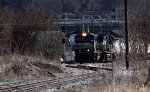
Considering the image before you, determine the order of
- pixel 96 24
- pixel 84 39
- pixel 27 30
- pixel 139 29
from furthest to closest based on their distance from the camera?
pixel 96 24, pixel 139 29, pixel 27 30, pixel 84 39

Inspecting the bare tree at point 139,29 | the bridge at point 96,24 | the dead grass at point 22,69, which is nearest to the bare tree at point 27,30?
the bare tree at point 139,29

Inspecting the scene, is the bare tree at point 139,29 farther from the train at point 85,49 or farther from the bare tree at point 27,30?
the bare tree at point 27,30

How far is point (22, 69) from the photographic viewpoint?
2966 centimetres

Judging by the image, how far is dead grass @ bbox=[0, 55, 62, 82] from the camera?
28358mm

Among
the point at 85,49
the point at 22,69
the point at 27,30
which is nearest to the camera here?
the point at 22,69

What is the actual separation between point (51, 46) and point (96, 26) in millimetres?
31282

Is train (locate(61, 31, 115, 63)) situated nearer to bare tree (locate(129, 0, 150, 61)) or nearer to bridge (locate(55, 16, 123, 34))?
bare tree (locate(129, 0, 150, 61))

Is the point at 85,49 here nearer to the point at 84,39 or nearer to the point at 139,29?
the point at 84,39

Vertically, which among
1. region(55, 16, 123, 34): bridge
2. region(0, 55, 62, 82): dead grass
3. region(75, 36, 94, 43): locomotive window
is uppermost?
region(0, 55, 62, 82): dead grass

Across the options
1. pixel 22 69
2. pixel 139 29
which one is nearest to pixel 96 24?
pixel 139 29

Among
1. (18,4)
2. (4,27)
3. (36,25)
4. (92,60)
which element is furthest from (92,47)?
(18,4)

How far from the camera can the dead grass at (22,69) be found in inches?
1116

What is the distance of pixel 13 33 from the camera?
5219 cm

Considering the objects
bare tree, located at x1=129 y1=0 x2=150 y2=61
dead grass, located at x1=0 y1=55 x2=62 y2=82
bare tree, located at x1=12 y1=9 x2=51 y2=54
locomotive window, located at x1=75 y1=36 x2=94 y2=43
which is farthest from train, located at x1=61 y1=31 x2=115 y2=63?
dead grass, located at x1=0 y1=55 x2=62 y2=82
